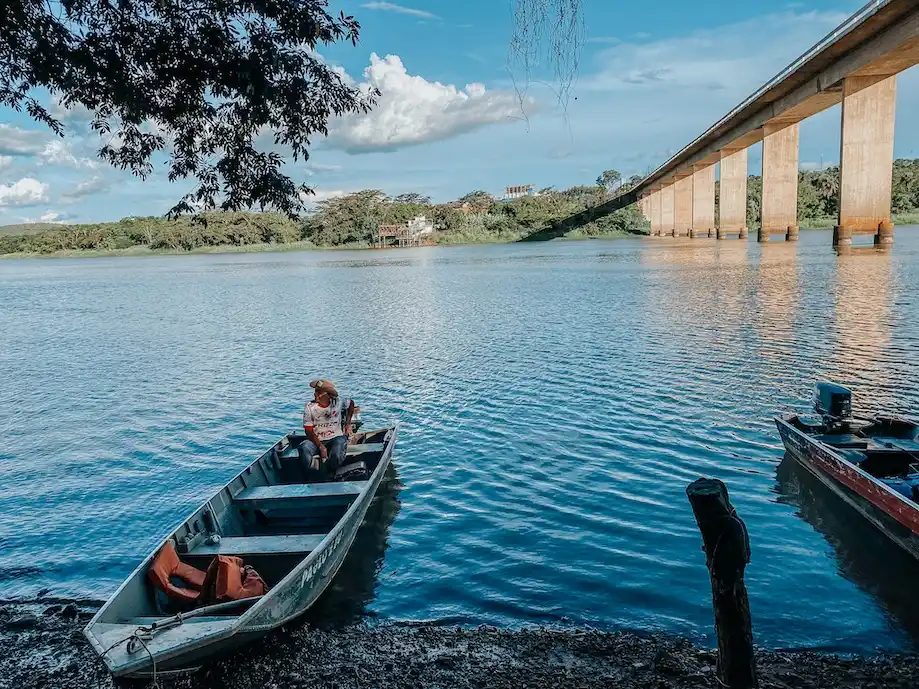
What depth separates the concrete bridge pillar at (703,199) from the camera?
88.6 metres

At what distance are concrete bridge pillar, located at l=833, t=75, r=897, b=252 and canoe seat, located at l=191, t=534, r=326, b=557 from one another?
4765 cm

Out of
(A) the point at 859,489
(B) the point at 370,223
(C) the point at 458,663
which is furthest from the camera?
(B) the point at 370,223

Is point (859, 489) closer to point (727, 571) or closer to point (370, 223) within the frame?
point (727, 571)

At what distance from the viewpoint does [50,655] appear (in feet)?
22.1

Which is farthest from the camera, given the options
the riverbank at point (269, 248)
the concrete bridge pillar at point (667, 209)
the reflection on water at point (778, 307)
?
the riverbank at point (269, 248)

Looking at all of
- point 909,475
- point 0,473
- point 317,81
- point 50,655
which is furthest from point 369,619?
point 0,473

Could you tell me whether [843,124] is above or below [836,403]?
above

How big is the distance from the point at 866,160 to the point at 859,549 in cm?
4670

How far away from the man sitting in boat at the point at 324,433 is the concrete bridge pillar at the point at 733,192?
72419 mm

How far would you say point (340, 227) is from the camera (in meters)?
144

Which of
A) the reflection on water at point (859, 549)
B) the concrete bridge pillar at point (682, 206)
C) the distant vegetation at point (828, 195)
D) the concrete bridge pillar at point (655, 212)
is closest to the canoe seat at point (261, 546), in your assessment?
the reflection on water at point (859, 549)

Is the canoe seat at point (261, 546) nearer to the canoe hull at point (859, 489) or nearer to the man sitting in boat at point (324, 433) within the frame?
the man sitting in boat at point (324, 433)

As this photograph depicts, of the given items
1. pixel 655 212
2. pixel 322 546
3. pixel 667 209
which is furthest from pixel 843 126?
pixel 655 212

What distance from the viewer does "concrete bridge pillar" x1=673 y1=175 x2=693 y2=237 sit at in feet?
337
